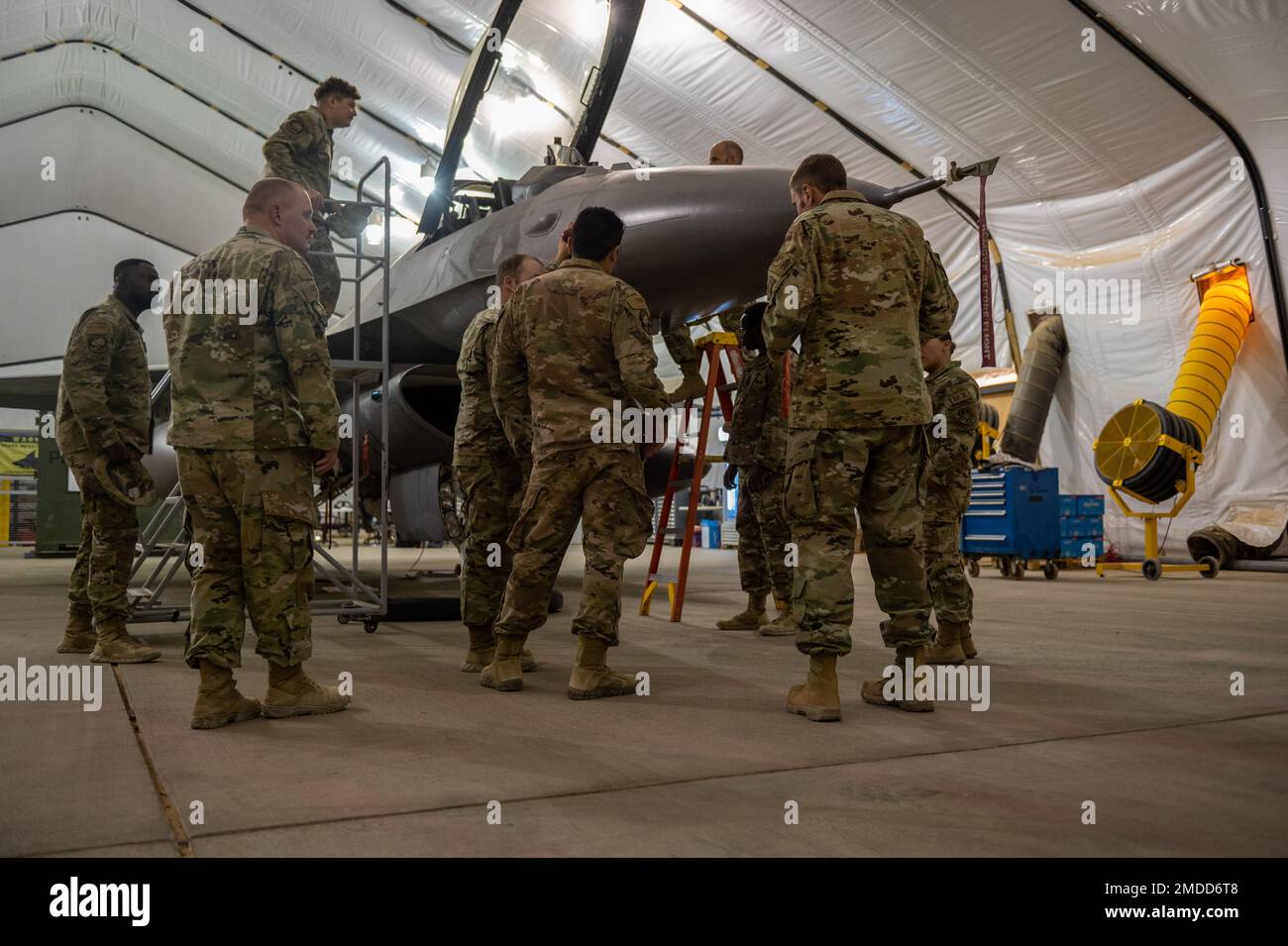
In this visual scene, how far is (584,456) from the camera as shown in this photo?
130 inches

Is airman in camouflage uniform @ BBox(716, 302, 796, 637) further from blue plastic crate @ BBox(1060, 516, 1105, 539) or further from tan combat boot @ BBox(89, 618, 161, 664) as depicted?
blue plastic crate @ BBox(1060, 516, 1105, 539)

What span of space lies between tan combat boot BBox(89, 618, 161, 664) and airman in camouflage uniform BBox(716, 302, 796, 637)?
3.01 meters

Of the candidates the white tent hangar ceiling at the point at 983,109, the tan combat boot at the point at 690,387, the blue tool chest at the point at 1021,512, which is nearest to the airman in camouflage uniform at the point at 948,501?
the tan combat boot at the point at 690,387

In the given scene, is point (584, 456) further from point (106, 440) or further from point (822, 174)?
point (106, 440)

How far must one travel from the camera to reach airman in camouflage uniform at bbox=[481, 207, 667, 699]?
10.7ft

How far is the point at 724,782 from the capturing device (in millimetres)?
2141

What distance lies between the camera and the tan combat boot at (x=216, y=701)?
9.18 feet

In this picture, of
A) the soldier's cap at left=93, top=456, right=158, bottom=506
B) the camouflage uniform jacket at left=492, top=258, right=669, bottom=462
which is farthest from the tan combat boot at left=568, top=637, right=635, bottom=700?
the soldier's cap at left=93, top=456, right=158, bottom=506

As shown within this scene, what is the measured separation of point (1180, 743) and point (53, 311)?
24.7 metres

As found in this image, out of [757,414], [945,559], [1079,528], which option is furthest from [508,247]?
[1079,528]

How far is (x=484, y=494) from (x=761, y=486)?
5.93 feet

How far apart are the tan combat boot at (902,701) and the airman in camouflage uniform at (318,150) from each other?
3622 mm
